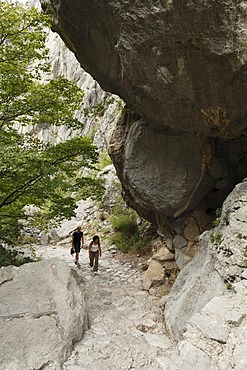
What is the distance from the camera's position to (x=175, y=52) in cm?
510

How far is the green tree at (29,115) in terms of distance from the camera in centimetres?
654

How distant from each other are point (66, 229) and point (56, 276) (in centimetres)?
1103

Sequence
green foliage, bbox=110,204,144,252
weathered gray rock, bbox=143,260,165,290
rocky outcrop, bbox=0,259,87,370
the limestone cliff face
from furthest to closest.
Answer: green foliage, bbox=110,204,144,252
weathered gray rock, bbox=143,260,165,290
the limestone cliff face
rocky outcrop, bbox=0,259,87,370

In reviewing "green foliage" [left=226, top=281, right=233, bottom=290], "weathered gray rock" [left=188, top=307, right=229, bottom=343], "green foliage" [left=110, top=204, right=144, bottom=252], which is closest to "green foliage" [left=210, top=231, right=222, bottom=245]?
Answer: "green foliage" [left=226, top=281, right=233, bottom=290]

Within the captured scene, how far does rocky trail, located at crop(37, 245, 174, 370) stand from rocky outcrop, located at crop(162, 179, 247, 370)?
0.49m

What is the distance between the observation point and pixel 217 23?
15.1 ft

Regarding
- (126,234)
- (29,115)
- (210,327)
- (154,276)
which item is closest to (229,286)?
(210,327)

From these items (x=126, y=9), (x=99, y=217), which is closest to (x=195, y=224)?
(x=126, y=9)

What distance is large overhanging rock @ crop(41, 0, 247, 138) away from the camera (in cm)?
466

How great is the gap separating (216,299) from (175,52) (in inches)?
168

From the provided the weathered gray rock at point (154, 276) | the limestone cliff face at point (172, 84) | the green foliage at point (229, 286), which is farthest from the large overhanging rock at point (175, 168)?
the green foliage at point (229, 286)

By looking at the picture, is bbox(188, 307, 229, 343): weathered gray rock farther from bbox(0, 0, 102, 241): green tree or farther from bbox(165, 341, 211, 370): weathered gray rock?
bbox(0, 0, 102, 241): green tree

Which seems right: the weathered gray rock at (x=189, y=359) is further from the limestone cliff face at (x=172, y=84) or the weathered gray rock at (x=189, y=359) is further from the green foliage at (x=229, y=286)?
the limestone cliff face at (x=172, y=84)

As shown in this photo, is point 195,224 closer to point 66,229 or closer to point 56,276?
point 56,276
